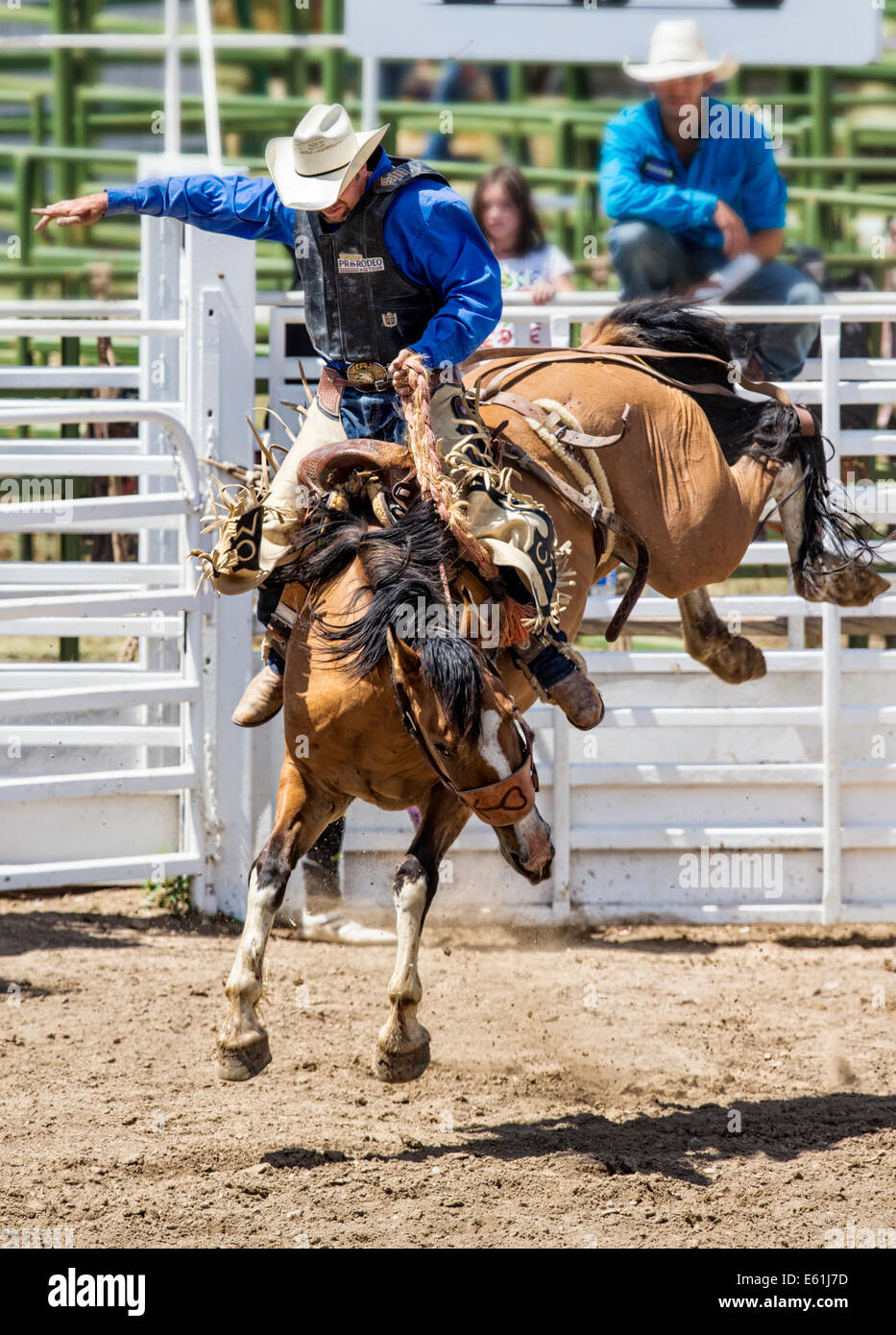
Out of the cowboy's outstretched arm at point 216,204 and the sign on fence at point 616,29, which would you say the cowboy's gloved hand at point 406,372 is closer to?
the cowboy's outstretched arm at point 216,204

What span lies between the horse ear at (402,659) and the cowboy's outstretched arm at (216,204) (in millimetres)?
1449

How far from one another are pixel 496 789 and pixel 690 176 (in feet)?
A: 12.0

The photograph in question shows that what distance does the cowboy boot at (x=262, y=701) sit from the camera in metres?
4.67

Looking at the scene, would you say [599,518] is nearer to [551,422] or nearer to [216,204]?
[551,422]

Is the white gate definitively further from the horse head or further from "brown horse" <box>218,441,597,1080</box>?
Result: the horse head

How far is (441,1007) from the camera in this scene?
17.9ft

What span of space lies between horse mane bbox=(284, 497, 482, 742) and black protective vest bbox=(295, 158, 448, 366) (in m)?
0.52

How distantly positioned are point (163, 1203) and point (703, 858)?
335 centimetres

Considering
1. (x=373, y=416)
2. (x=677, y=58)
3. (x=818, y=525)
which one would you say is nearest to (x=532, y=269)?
(x=677, y=58)

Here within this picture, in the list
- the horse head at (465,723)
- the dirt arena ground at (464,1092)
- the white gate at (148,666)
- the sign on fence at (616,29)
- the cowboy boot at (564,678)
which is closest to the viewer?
the dirt arena ground at (464,1092)

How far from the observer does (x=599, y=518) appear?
4.89 m

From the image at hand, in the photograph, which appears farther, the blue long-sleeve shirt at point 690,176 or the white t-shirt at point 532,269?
the white t-shirt at point 532,269

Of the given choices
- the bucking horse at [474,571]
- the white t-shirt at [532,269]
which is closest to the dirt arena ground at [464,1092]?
the bucking horse at [474,571]
